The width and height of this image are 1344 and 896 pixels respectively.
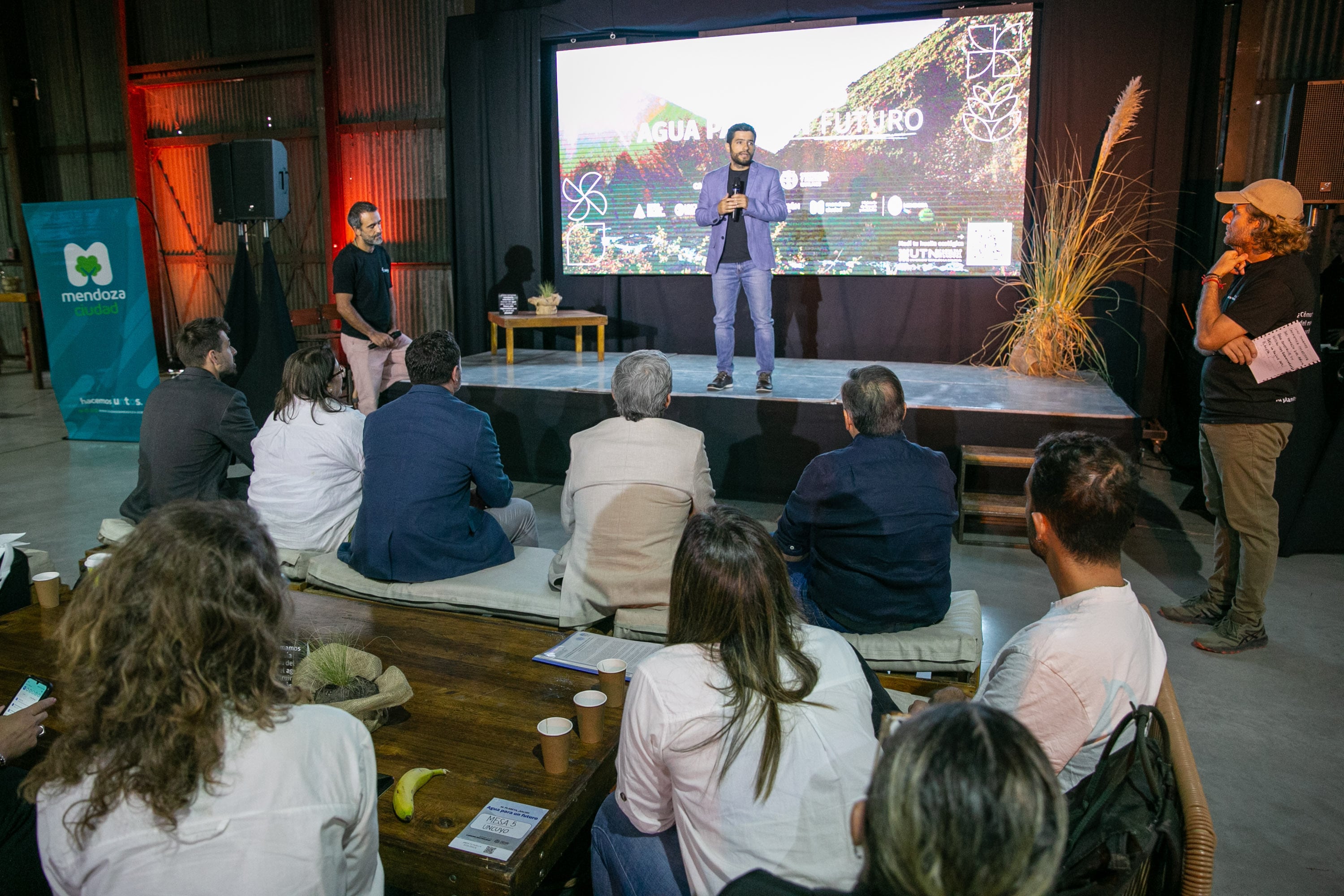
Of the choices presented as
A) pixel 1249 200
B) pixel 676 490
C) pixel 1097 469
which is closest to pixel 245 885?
pixel 1097 469

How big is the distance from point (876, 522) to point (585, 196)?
577 centimetres

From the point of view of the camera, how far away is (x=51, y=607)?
8.18 feet

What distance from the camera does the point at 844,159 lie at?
22.2 feet

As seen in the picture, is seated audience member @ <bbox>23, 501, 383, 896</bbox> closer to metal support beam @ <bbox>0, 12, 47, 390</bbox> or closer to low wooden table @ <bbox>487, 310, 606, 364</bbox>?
low wooden table @ <bbox>487, 310, 606, 364</bbox>

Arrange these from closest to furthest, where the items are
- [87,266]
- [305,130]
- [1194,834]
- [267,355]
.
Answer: [1194,834] < [267,355] < [87,266] < [305,130]

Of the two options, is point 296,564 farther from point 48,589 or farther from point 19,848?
point 19,848

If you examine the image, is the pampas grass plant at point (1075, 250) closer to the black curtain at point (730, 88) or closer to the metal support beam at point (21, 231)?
the black curtain at point (730, 88)

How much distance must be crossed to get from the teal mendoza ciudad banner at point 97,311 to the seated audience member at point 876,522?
18.9 feet

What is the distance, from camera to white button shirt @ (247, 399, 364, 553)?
125 inches

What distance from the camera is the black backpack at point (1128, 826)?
1127 millimetres

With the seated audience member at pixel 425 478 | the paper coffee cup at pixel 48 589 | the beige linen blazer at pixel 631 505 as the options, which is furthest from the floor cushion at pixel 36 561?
the beige linen blazer at pixel 631 505

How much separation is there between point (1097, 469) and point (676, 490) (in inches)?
49.3

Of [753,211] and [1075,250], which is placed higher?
[753,211]

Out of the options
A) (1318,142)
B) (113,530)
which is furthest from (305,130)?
(1318,142)
